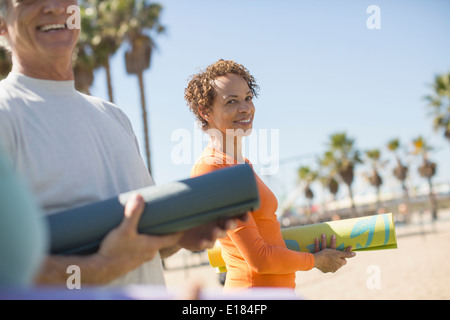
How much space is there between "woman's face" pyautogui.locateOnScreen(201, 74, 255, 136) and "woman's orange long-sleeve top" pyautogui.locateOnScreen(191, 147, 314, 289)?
0.59 ft

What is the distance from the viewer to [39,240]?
64 centimetres

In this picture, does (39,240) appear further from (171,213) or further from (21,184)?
(171,213)

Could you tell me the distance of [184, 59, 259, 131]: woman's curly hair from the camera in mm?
2484

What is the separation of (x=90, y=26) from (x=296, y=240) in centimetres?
1806

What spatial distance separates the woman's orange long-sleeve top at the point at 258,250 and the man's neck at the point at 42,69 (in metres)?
0.85

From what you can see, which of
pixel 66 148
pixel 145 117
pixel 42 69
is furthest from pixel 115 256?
pixel 145 117

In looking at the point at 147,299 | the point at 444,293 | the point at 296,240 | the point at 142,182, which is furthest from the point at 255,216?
the point at 444,293

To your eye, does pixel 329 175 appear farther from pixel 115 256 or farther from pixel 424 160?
pixel 115 256

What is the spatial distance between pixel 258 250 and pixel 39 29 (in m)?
1.24

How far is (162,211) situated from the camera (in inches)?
41.3

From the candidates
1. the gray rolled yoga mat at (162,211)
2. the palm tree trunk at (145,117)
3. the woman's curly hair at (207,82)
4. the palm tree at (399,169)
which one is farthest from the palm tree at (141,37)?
the palm tree at (399,169)

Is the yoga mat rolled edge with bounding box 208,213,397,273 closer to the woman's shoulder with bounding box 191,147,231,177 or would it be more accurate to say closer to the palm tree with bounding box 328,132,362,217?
the woman's shoulder with bounding box 191,147,231,177

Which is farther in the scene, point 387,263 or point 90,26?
point 90,26

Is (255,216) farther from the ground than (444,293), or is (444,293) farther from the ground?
(255,216)
